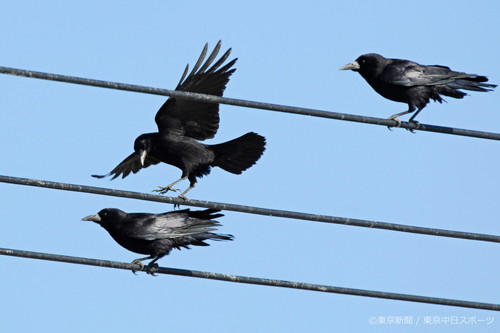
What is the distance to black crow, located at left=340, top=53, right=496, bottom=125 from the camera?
1085 centimetres

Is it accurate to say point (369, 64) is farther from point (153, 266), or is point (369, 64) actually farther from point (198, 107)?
point (153, 266)

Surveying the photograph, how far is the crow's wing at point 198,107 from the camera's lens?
10.9m

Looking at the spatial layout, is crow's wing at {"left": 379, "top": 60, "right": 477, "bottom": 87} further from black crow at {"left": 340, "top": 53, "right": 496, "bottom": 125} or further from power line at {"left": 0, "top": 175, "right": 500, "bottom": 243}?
power line at {"left": 0, "top": 175, "right": 500, "bottom": 243}

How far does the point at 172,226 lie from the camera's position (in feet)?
33.1

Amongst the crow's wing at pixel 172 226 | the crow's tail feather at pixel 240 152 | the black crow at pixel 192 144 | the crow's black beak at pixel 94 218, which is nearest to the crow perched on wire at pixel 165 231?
the crow's wing at pixel 172 226

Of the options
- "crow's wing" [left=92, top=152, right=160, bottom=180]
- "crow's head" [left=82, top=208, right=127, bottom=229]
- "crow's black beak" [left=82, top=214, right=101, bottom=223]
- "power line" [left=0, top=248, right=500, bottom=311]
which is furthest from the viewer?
"crow's wing" [left=92, top=152, right=160, bottom=180]

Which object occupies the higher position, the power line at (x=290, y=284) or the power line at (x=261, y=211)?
the power line at (x=261, y=211)

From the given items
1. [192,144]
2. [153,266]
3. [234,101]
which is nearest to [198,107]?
[192,144]

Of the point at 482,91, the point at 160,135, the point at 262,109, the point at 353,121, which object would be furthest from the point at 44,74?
the point at 482,91

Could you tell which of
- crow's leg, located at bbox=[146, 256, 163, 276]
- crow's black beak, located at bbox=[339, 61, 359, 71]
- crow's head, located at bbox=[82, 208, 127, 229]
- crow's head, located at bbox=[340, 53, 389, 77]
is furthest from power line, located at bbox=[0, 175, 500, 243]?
crow's black beak, located at bbox=[339, 61, 359, 71]

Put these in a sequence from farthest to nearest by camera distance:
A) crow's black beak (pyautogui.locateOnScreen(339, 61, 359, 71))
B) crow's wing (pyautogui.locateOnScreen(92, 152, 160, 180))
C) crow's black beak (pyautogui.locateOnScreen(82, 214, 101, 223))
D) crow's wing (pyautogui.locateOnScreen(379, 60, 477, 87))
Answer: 1. crow's wing (pyautogui.locateOnScreen(92, 152, 160, 180))
2. crow's black beak (pyautogui.locateOnScreen(339, 61, 359, 71))
3. crow's wing (pyautogui.locateOnScreen(379, 60, 477, 87))
4. crow's black beak (pyautogui.locateOnScreen(82, 214, 101, 223))

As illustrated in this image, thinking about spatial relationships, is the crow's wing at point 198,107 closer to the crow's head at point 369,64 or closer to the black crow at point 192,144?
the black crow at point 192,144

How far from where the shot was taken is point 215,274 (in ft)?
26.1

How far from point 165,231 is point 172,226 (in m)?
0.08
